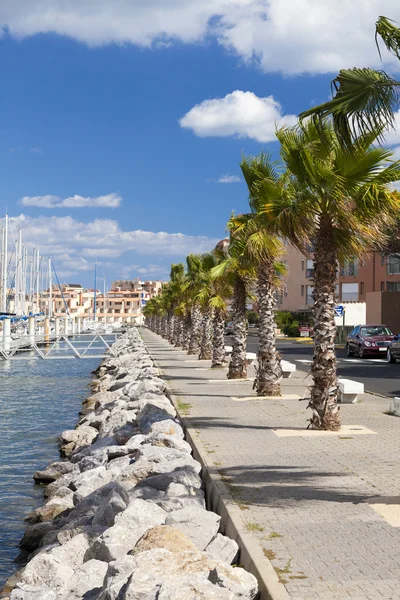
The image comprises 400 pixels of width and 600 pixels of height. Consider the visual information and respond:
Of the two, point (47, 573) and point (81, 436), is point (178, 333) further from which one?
point (47, 573)

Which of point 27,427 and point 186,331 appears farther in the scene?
point 186,331

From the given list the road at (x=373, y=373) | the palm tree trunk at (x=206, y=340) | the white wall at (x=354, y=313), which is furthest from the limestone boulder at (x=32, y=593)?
the white wall at (x=354, y=313)

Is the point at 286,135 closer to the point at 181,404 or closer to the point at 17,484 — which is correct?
the point at 181,404

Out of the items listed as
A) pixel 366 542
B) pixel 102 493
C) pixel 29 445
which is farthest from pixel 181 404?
pixel 366 542

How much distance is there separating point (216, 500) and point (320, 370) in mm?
5815

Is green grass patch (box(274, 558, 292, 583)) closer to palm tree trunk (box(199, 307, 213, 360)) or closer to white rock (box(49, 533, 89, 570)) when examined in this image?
white rock (box(49, 533, 89, 570))

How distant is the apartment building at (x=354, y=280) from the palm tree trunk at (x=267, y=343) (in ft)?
109

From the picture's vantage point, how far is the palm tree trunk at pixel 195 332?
4750 cm

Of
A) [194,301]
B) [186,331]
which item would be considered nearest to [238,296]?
[194,301]

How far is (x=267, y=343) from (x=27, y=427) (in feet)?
22.1

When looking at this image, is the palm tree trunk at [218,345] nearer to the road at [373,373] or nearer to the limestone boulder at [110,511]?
the road at [373,373]

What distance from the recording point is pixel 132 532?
25.6 ft

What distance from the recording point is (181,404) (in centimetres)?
1928

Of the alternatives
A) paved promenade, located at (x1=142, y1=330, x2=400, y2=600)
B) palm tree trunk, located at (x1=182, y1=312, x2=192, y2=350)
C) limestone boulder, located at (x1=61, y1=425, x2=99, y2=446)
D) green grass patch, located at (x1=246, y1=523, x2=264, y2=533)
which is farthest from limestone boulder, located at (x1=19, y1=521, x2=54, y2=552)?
palm tree trunk, located at (x1=182, y1=312, x2=192, y2=350)
